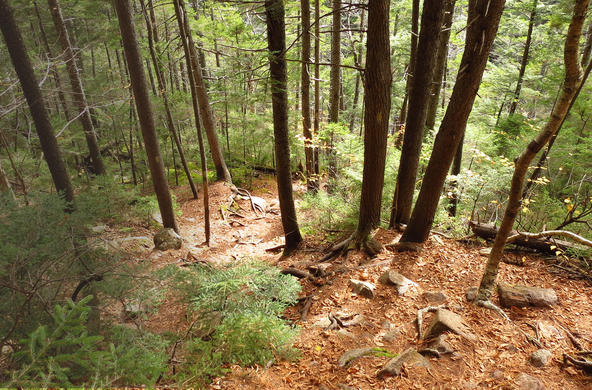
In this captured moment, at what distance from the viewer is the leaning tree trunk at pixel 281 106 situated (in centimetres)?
567

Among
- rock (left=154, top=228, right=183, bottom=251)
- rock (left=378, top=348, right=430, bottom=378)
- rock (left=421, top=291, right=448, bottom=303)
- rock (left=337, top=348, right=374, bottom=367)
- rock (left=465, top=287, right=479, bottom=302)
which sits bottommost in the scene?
rock (left=154, top=228, right=183, bottom=251)

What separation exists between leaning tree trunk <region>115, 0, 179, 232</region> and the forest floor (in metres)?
4.92

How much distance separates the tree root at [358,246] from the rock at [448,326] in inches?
90.8

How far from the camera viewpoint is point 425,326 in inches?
155

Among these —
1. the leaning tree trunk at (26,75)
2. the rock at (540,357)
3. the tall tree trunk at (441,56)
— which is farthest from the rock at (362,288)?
the leaning tree trunk at (26,75)

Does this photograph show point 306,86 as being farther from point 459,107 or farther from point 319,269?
point 319,269

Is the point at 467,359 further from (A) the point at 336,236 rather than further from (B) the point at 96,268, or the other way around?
(A) the point at 336,236

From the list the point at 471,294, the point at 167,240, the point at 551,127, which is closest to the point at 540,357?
the point at 471,294

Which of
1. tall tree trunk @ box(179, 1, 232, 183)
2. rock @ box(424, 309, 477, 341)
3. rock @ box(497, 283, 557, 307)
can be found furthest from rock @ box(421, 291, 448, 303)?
tall tree trunk @ box(179, 1, 232, 183)

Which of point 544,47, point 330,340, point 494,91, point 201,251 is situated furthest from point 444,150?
point 494,91

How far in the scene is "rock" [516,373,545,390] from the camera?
9.19ft

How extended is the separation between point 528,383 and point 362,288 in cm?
242

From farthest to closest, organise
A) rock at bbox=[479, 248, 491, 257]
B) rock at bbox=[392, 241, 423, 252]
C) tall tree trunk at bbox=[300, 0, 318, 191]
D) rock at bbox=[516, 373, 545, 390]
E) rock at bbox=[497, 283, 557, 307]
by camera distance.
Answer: tall tree trunk at bbox=[300, 0, 318, 191], rock at bbox=[392, 241, 423, 252], rock at bbox=[479, 248, 491, 257], rock at bbox=[497, 283, 557, 307], rock at bbox=[516, 373, 545, 390]

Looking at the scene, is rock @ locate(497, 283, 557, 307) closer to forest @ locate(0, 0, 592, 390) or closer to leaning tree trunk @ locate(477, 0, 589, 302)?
forest @ locate(0, 0, 592, 390)
